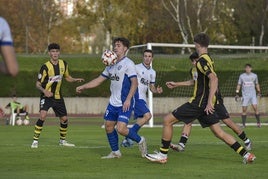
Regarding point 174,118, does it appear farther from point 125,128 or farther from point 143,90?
point 143,90

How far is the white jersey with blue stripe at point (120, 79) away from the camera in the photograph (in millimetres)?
13844

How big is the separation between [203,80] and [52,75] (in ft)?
16.6

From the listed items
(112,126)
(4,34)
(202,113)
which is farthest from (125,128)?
(4,34)

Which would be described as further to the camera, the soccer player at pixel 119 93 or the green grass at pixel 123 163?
the soccer player at pixel 119 93

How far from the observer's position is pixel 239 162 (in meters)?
13.2

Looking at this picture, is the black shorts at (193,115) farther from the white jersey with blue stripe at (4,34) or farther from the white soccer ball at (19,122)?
the white soccer ball at (19,122)

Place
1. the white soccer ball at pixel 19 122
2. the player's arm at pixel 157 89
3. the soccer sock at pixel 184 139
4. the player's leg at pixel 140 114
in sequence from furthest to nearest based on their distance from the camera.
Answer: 1. the white soccer ball at pixel 19 122
2. the player's leg at pixel 140 114
3. the player's arm at pixel 157 89
4. the soccer sock at pixel 184 139

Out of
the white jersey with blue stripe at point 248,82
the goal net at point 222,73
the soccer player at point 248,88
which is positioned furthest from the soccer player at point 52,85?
the goal net at point 222,73

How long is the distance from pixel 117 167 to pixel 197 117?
1.69 m

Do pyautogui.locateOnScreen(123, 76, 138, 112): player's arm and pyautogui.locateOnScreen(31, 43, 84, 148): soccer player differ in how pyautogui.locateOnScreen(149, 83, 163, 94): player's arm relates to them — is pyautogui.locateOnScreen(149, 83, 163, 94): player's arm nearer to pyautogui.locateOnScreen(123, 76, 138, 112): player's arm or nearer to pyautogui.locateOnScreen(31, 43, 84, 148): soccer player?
pyautogui.locateOnScreen(31, 43, 84, 148): soccer player

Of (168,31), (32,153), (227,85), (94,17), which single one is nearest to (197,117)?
(32,153)

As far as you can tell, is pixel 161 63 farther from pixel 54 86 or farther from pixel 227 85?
pixel 54 86

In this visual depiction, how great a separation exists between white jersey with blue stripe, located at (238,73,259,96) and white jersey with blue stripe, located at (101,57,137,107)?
43.4ft

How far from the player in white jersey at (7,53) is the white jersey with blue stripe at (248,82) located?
1946 cm
